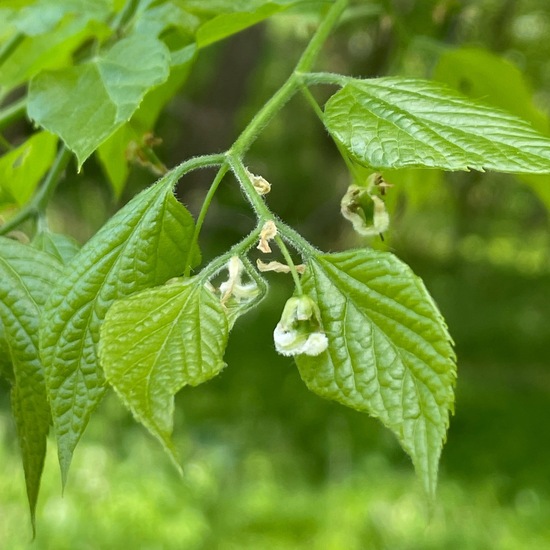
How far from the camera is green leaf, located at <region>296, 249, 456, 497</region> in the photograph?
356 mm

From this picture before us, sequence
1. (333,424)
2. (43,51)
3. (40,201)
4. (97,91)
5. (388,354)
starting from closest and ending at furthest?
(388,354), (97,91), (40,201), (43,51), (333,424)

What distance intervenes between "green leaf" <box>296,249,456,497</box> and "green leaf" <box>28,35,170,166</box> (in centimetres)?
16

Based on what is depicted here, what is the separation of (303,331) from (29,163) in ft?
1.45

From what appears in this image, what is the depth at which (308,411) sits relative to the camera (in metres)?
3.91

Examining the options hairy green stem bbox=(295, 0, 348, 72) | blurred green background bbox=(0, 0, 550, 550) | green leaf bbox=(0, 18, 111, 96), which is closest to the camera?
hairy green stem bbox=(295, 0, 348, 72)

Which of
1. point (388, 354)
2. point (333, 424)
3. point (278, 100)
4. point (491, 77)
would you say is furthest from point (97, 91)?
point (333, 424)

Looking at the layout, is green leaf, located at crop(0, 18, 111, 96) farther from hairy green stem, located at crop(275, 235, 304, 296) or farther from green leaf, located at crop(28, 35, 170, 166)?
hairy green stem, located at crop(275, 235, 304, 296)

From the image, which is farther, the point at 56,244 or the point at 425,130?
the point at 56,244

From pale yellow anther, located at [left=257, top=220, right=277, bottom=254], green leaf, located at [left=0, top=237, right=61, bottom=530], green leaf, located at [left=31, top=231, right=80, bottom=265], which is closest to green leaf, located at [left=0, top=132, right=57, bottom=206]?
green leaf, located at [left=31, top=231, right=80, bottom=265]

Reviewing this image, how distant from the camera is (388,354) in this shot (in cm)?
→ 37

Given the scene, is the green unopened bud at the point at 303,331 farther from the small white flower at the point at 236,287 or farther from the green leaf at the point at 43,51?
the green leaf at the point at 43,51

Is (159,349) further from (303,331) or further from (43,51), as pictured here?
(43,51)

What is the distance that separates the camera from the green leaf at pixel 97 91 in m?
0.44

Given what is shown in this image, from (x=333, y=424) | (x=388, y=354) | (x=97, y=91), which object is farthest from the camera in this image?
(x=333, y=424)
